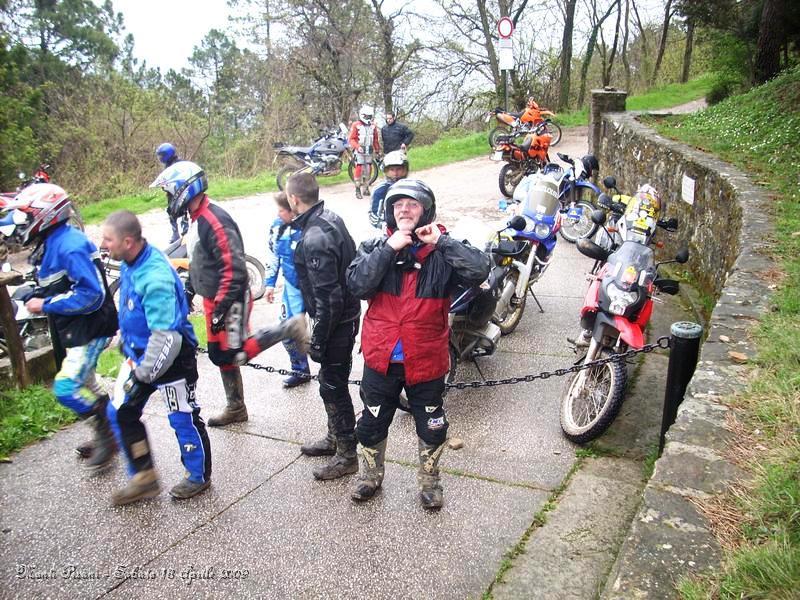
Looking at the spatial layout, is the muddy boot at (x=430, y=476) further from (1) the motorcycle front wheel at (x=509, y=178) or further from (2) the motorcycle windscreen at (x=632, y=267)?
(1) the motorcycle front wheel at (x=509, y=178)

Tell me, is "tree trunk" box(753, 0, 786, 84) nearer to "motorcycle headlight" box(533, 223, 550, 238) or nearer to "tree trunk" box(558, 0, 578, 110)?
"motorcycle headlight" box(533, 223, 550, 238)

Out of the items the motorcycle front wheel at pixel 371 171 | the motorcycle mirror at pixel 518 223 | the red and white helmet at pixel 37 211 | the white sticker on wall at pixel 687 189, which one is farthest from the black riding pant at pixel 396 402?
the motorcycle front wheel at pixel 371 171

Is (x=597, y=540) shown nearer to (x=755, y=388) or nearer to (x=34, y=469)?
(x=755, y=388)

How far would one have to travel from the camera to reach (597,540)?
3.19 meters

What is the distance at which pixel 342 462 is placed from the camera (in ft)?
13.3

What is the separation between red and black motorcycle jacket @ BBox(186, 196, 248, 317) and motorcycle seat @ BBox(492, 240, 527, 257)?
2.60 metres

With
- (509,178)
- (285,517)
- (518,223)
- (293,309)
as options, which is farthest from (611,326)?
(509,178)

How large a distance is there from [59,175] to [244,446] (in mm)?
18428

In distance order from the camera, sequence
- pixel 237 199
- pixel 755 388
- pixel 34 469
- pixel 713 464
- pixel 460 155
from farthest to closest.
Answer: pixel 460 155
pixel 237 199
pixel 34 469
pixel 755 388
pixel 713 464

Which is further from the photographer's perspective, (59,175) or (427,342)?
(59,175)

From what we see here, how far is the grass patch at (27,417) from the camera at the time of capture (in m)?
4.59

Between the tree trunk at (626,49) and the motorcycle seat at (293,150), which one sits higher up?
the tree trunk at (626,49)

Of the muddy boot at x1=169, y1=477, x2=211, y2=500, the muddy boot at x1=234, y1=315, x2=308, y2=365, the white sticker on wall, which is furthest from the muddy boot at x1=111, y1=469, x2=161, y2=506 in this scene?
the white sticker on wall

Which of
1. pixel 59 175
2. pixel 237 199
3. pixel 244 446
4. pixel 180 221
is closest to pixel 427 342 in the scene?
pixel 244 446
